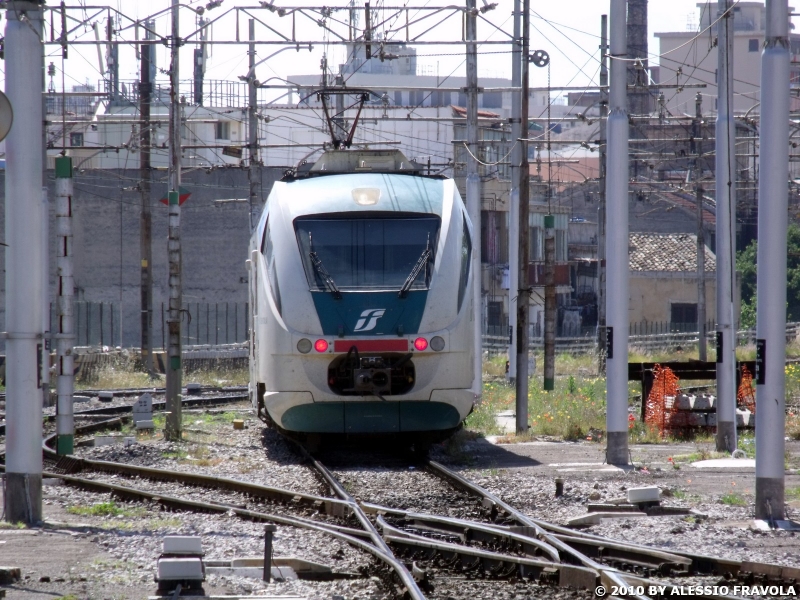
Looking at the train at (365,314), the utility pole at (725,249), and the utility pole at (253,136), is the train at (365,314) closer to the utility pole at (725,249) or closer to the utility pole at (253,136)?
the utility pole at (725,249)

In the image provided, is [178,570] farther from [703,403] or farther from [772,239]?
[703,403]

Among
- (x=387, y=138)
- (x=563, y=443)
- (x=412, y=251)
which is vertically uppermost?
(x=387, y=138)

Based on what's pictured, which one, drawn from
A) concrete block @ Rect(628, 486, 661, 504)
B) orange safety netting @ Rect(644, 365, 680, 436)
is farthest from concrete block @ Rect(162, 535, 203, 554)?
orange safety netting @ Rect(644, 365, 680, 436)

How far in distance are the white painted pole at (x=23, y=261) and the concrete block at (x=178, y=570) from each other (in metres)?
3.20

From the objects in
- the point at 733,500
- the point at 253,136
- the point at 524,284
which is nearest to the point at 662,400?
the point at 524,284

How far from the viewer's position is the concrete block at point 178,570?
248 inches

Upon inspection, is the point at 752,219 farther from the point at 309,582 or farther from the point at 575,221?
the point at 309,582

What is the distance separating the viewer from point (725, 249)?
46.4ft

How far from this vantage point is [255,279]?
1459cm

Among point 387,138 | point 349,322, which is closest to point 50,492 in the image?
point 349,322

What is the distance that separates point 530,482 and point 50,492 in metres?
4.82

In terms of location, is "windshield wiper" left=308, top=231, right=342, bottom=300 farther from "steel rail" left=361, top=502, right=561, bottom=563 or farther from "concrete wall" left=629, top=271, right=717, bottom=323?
"concrete wall" left=629, top=271, right=717, bottom=323

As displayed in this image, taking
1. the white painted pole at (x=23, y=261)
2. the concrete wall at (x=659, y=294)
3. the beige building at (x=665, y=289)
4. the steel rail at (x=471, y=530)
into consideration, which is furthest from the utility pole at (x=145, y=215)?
the concrete wall at (x=659, y=294)

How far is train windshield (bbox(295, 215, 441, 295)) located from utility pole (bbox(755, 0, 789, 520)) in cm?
471
